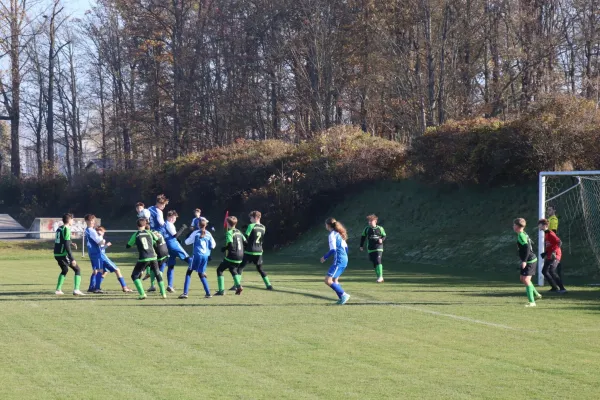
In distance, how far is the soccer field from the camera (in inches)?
317

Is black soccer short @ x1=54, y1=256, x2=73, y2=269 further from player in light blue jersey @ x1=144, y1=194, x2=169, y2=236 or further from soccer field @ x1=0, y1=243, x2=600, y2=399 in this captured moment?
player in light blue jersey @ x1=144, y1=194, x2=169, y2=236

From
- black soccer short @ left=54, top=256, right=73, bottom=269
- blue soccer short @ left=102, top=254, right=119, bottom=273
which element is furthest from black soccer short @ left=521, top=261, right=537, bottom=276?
black soccer short @ left=54, top=256, right=73, bottom=269

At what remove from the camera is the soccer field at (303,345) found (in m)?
8.06

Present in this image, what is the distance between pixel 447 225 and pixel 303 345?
759 inches

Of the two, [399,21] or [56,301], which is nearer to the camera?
[56,301]

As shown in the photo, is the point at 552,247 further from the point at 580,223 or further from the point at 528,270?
the point at 580,223

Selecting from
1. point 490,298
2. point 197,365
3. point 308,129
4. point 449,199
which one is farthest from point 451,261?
point 308,129

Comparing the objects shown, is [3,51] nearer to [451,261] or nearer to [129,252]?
[129,252]

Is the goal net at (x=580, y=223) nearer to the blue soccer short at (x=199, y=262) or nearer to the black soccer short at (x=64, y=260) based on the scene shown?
the blue soccer short at (x=199, y=262)

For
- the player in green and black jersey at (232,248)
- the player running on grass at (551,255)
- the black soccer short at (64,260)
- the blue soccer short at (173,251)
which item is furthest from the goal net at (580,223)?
the black soccer short at (64,260)

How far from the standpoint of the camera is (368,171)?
35250 millimetres

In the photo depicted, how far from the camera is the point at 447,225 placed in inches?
1140

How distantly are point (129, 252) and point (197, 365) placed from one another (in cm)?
2641

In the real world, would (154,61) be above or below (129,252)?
above
